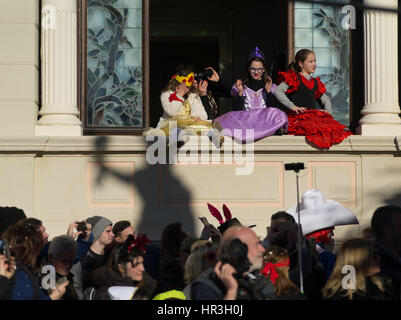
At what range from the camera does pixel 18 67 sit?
12695mm

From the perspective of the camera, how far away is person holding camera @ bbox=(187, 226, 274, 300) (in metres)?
6.07

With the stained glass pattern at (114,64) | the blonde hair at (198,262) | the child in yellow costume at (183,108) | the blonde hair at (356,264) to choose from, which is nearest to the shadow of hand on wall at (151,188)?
the child in yellow costume at (183,108)

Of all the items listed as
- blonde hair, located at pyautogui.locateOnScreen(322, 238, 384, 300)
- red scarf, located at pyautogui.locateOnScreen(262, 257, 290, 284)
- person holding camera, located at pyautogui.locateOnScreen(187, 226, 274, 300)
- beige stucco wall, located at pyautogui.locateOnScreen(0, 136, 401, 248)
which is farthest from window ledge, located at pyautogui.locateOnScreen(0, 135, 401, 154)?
person holding camera, located at pyautogui.locateOnScreen(187, 226, 274, 300)

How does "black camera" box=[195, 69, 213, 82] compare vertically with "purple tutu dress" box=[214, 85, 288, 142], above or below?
above

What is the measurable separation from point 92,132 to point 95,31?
1345mm

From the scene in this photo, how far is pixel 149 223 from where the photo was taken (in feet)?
40.7

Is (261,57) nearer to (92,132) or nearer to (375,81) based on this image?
(375,81)

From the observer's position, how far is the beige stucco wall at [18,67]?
12.6 meters

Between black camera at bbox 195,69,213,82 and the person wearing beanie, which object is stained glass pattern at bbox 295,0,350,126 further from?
the person wearing beanie

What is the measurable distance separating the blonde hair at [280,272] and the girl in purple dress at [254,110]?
5.14 m

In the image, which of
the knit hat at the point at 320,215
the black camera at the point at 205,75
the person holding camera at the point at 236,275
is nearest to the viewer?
the person holding camera at the point at 236,275

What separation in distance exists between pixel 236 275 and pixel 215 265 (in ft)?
0.91

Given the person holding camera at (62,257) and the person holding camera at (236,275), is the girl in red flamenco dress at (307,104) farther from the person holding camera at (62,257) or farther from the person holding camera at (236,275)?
the person holding camera at (236,275)

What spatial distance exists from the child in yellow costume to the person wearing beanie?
107 inches
